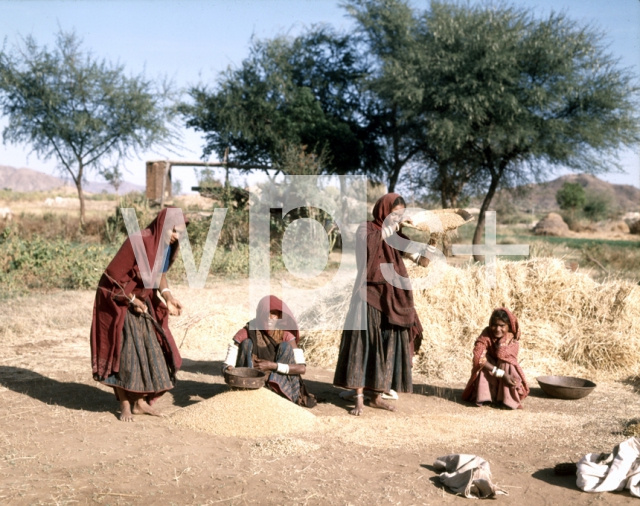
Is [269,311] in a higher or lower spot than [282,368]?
higher

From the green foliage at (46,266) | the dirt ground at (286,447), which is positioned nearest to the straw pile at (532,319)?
the dirt ground at (286,447)

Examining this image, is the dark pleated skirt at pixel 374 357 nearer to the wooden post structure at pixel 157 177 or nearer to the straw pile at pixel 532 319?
the straw pile at pixel 532 319

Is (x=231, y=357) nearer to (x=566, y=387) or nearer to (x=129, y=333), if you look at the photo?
(x=129, y=333)

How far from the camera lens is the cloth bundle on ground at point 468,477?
322 centimetres

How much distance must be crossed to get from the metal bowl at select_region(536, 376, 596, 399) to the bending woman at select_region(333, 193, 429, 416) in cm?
134

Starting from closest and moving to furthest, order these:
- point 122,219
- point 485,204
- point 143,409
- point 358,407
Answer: point 143,409
point 358,407
point 122,219
point 485,204

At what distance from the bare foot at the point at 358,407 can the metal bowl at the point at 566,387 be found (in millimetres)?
1671

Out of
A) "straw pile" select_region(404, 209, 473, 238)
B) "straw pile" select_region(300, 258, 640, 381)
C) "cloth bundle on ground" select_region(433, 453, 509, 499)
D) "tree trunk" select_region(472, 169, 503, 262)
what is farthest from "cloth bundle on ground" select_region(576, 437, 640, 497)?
"tree trunk" select_region(472, 169, 503, 262)

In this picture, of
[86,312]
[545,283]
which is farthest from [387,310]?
[86,312]

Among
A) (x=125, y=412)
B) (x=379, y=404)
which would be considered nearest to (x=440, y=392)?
(x=379, y=404)

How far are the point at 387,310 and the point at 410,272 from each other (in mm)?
2487

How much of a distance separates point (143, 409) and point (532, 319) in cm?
420

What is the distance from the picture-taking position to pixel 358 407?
4719mm

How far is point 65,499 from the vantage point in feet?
10.0
